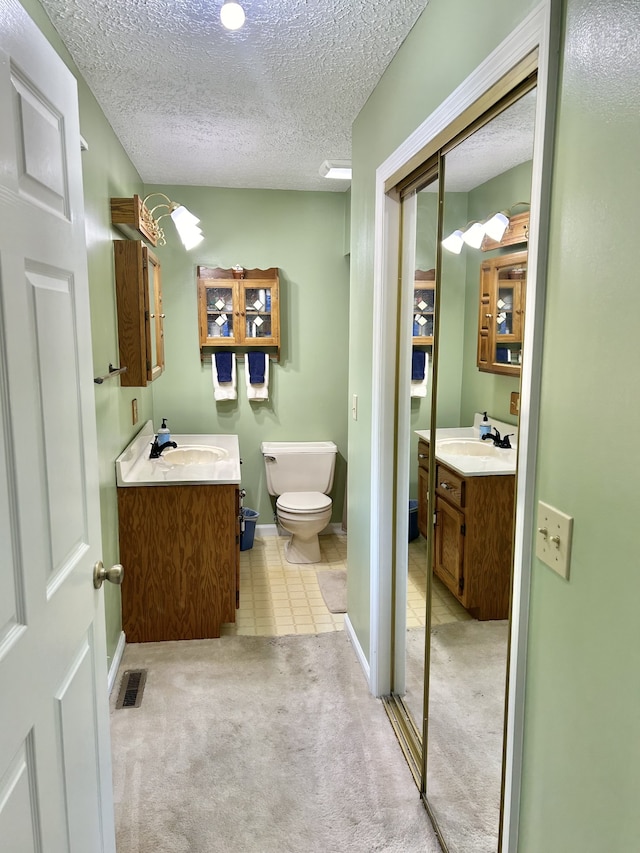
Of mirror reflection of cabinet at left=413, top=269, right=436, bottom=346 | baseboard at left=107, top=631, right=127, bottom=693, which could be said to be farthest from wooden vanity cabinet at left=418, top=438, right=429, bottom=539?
baseboard at left=107, top=631, right=127, bottom=693

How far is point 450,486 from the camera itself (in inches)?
71.5

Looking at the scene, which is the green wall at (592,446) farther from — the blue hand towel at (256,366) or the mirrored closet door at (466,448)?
the blue hand towel at (256,366)

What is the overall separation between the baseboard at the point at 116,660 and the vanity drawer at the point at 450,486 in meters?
1.64

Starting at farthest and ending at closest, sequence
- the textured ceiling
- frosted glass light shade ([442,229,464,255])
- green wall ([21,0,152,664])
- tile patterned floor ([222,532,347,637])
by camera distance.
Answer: tile patterned floor ([222,532,347,637])
green wall ([21,0,152,664])
the textured ceiling
frosted glass light shade ([442,229,464,255])

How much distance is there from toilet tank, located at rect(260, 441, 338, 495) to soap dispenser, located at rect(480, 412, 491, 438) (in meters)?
2.65

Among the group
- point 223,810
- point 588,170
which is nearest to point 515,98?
point 588,170

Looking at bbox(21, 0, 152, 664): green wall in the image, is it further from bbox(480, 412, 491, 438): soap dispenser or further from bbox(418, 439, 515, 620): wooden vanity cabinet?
bbox(480, 412, 491, 438): soap dispenser

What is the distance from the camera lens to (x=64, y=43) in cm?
198

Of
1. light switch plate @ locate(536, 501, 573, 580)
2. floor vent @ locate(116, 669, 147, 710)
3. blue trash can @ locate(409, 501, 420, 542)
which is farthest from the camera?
floor vent @ locate(116, 669, 147, 710)

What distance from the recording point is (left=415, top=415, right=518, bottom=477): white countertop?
1.39 meters

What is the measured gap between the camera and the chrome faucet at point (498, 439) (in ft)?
4.58

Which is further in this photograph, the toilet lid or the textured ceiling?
the toilet lid

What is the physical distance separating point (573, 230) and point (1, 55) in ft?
3.11

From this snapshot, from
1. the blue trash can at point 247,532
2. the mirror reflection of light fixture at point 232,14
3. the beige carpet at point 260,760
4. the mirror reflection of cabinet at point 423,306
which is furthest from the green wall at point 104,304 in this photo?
the blue trash can at point 247,532
